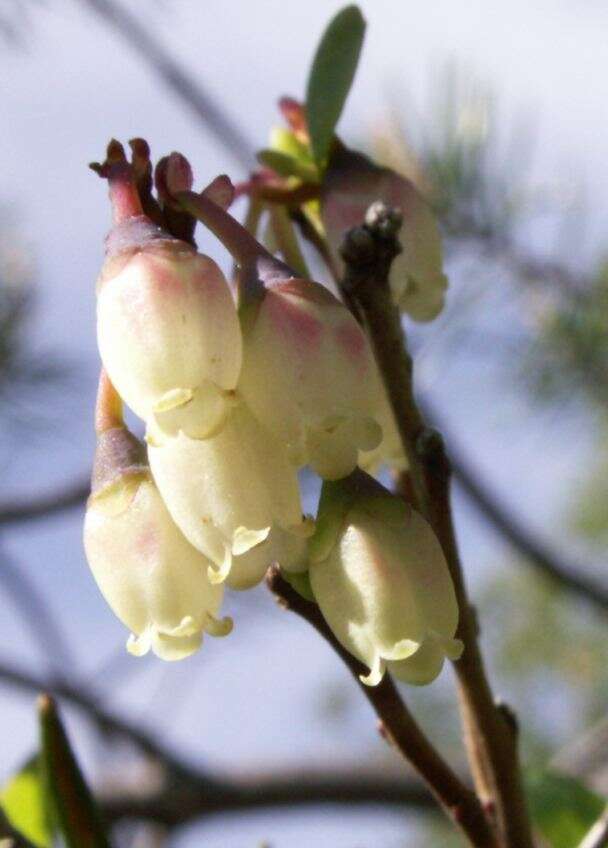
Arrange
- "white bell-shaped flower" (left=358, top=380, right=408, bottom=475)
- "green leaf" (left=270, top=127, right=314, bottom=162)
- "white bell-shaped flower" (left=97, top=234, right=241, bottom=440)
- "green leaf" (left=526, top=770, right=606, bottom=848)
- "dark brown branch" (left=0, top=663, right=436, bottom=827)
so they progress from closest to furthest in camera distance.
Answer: "white bell-shaped flower" (left=97, top=234, right=241, bottom=440), "white bell-shaped flower" (left=358, top=380, right=408, bottom=475), "green leaf" (left=270, top=127, right=314, bottom=162), "green leaf" (left=526, top=770, right=606, bottom=848), "dark brown branch" (left=0, top=663, right=436, bottom=827)

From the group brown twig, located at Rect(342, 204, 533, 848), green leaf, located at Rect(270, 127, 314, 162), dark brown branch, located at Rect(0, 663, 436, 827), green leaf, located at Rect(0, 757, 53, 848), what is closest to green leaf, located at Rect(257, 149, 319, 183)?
green leaf, located at Rect(270, 127, 314, 162)

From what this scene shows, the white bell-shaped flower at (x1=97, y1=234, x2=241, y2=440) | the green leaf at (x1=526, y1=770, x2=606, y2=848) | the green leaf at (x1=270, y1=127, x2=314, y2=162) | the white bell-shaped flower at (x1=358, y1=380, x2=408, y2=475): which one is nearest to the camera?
the white bell-shaped flower at (x1=97, y1=234, x2=241, y2=440)

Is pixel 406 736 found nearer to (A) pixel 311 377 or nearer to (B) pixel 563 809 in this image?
(A) pixel 311 377

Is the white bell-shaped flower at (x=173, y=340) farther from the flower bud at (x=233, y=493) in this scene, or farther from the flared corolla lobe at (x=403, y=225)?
the flared corolla lobe at (x=403, y=225)

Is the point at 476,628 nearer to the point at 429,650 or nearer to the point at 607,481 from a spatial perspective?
the point at 429,650

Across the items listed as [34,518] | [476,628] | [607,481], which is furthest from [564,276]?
[607,481]

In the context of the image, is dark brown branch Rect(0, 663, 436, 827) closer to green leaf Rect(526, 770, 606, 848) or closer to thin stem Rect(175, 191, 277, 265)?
green leaf Rect(526, 770, 606, 848)

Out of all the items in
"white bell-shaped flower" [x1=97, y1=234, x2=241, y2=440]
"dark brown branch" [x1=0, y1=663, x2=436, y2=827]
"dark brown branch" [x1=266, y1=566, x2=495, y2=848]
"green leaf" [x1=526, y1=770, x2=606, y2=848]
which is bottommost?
"dark brown branch" [x1=0, y1=663, x2=436, y2=827]
